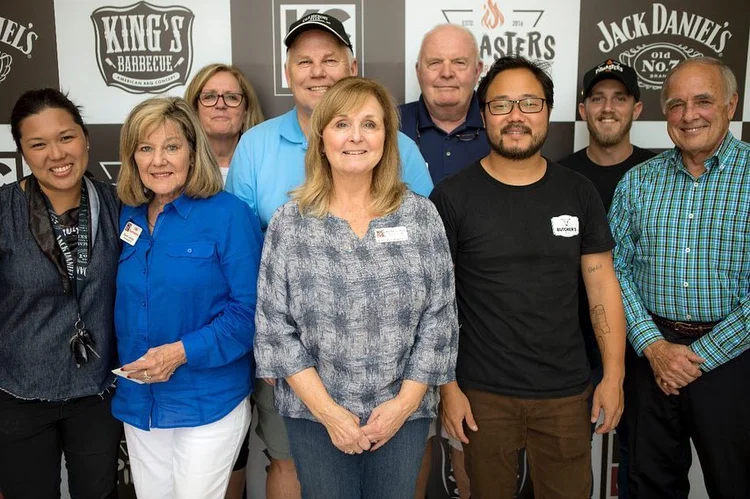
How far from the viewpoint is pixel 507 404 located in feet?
5.64

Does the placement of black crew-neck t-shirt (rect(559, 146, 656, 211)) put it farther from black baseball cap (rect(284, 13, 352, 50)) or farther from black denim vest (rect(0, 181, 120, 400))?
black denim vest (rect(0, 181, 120, 400))

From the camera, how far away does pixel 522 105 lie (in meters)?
1.73

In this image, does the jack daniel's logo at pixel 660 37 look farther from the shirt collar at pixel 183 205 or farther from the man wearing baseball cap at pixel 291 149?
the shirt collar at pixel 183 205

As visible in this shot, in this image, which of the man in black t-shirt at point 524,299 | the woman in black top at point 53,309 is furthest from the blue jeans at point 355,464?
the woman in black top at point 53,309

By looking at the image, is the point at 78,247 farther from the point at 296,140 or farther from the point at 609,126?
the point at 609,126

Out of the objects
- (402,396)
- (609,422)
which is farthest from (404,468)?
(609,422)

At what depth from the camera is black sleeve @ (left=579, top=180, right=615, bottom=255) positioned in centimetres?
174

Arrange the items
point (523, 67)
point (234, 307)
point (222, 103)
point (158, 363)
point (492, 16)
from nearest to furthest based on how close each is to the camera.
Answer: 1. point (158, 363)
2. point (234, 307)
3. point (523, 67)
4. point (222, 103)
5. point (492, 16)

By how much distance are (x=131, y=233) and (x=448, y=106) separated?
4.23ft

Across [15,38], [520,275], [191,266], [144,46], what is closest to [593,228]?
[520,275]

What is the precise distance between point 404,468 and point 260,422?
66 cm

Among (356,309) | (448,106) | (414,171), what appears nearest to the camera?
(356,309)

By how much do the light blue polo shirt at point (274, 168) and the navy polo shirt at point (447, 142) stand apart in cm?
46

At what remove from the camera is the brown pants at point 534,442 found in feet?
5.65
